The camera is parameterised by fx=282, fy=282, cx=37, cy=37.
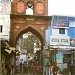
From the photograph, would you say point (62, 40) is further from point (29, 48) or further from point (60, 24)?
point (29, 48)

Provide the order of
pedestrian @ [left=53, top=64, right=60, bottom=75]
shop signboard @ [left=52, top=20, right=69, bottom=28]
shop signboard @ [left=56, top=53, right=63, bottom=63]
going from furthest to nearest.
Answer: shop signboard @ [left=52, top=20, right=69, bottom=28]
shop signboard @ [left=56, top=53, right=63, bottom=63]
pedestrian @ [left=53, top=64, right=60, bottom=75]

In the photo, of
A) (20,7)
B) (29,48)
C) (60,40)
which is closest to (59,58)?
(60,40)

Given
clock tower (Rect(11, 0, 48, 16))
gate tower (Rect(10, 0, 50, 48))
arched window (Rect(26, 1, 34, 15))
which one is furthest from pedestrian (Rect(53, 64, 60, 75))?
arched window (Rect(26, 1, 34, 15))

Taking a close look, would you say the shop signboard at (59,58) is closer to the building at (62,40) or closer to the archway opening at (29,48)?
the building at (62,40)

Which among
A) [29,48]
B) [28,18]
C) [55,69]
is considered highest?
[28,18]

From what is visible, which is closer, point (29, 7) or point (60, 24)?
point (60, 24)

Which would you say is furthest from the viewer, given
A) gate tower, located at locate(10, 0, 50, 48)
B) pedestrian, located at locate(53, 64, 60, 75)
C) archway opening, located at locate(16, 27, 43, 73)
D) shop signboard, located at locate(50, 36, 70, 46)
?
archway opening, located at locate(16, 27, 43, 73)

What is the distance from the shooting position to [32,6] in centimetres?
971

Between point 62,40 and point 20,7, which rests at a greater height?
point 20,7

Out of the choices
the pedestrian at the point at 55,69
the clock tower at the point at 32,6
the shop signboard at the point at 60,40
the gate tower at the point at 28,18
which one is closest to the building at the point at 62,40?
the shop signboard at the point at 60,40

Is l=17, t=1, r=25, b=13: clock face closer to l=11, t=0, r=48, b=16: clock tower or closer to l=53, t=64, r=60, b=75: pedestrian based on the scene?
l=11, t=0, r=48, b=16: clock tower

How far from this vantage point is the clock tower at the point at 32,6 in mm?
9469

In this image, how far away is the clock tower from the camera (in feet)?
31.1

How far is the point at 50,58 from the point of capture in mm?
8141
